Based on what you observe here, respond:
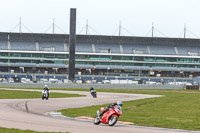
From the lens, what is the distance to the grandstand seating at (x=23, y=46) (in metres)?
134

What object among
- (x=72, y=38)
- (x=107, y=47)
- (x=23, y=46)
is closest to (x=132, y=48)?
(x=107, y=47)

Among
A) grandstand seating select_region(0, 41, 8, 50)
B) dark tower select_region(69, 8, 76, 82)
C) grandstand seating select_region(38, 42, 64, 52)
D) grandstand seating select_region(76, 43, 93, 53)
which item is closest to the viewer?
dark tower select_region(69, 8, 76, 82)

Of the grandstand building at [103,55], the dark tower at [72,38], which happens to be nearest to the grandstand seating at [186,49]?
the grandstand building at [103,55]

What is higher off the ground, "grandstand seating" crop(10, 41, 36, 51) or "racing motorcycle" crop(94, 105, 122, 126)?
"grandstand seating" crop(10, 41, 36, 51)

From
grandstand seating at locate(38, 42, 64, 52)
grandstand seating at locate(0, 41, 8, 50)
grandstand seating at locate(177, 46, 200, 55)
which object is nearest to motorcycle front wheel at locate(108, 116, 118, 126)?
grandstand seating at locate(38, 42, 64, 52)

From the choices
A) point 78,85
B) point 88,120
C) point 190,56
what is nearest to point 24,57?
point 78,85

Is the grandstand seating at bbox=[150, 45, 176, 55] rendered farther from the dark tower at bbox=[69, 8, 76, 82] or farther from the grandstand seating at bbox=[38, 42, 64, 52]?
the dark tower at bbox=[69, 8, 76, 82]

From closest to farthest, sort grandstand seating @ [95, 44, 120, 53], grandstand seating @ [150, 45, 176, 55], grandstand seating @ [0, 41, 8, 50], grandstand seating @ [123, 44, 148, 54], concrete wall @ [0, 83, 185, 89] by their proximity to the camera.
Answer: concrete wall @ [0, 83, 185, 89]
grandstand seating @ [0, 41, 8, 50]
grandstand seating @ [95, 44, 120, 53]
grandstand seating @ [123, 44, 148, 54]
grandstand seating @ [150, 45, 176, 55]

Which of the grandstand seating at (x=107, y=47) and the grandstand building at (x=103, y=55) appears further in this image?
the grandstand seating at (x=107, y=47)

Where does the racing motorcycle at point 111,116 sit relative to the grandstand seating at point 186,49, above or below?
below

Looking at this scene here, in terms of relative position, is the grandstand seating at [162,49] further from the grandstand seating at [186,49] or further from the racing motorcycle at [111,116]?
the racing motorcycle at [111,116]

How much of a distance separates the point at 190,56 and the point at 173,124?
384ft

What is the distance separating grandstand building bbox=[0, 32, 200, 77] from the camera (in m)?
132

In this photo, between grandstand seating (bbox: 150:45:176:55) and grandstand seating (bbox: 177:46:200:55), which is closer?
grandstand seating (bbox: 150:45:176:55)
